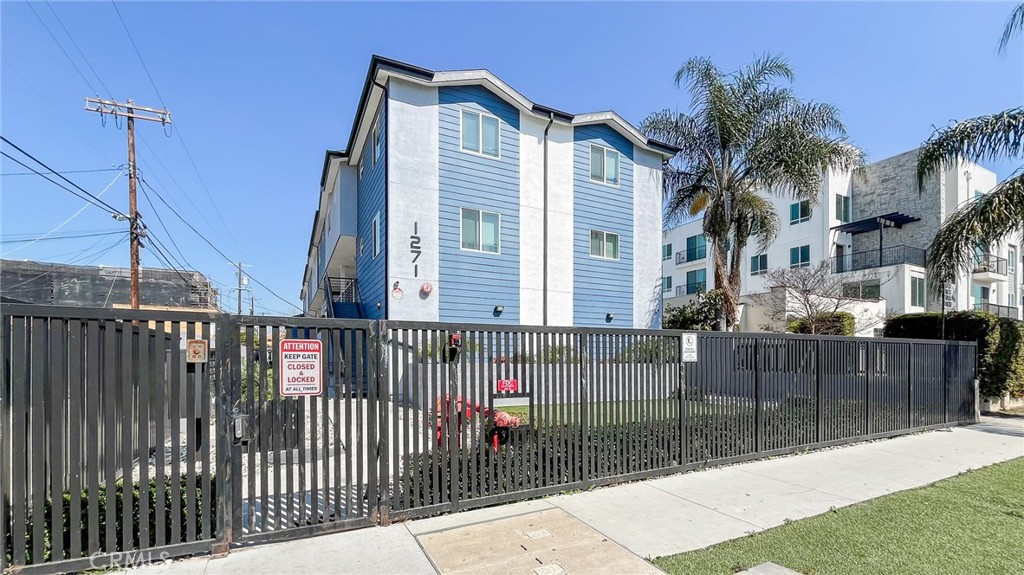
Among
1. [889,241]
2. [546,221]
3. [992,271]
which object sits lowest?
[992,271]

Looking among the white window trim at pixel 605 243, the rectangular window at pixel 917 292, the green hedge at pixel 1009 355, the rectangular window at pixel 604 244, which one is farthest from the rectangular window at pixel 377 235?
the rectangular window at pixel 917 292

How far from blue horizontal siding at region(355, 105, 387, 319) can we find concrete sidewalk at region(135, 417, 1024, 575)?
8895mm

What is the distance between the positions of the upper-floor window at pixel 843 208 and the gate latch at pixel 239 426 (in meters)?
32.9

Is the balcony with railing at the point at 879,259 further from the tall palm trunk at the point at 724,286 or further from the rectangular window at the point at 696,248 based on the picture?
the tall palm trunk at the point at 724,286

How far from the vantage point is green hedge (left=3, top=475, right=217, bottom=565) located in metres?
3.68

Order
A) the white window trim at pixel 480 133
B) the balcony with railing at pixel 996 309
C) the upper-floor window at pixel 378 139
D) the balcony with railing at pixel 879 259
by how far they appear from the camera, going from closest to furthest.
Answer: the upper-floor window at pixel 378 139 < the white window trim at pixel 480 133 < the balcony with railing at pixel 879 259 < the balcony with railing at pixel 996 309

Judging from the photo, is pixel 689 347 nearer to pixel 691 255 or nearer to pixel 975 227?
pixel 975 227

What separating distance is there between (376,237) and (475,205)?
3.10 m

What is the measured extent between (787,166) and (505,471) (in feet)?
51.1

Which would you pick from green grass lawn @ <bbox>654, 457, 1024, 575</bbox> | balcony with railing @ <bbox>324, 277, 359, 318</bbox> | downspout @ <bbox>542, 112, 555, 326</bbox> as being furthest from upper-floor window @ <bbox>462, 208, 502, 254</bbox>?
green grass lawn @ <bbox>654, 457, 1024, 575</bbox>

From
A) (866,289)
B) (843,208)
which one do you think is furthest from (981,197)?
(843,208)

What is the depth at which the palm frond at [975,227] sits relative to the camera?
1122cm

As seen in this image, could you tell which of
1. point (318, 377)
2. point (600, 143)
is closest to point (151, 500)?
point (318, 377)

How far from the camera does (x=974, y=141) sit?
1187 centimetres
